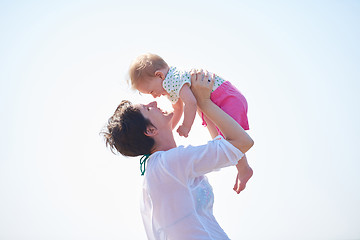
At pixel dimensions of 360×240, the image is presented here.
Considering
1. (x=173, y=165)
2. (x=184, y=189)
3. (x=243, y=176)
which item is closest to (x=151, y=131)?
(x=173, y=165)

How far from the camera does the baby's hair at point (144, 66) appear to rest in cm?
369

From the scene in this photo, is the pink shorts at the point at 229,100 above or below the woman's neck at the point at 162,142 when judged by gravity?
above

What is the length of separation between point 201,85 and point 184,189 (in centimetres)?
104

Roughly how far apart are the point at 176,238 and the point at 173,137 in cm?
83

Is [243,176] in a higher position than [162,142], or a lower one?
lower

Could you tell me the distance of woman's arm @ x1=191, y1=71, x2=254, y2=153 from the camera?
9.31 ft

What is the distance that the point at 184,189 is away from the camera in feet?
8.66

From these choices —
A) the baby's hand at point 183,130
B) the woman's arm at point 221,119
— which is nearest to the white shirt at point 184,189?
the woman's arm at point 221,119

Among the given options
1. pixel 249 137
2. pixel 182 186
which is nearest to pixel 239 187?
pixel 249 137

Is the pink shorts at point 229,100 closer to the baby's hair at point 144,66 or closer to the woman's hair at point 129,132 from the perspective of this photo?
the baby's hair at point 144,66

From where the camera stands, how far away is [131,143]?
2875 millimetres

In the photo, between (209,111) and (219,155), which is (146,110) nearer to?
(209,111)

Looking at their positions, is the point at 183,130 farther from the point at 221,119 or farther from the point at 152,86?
the point at 152,86

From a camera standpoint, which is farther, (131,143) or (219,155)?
(131,143)
